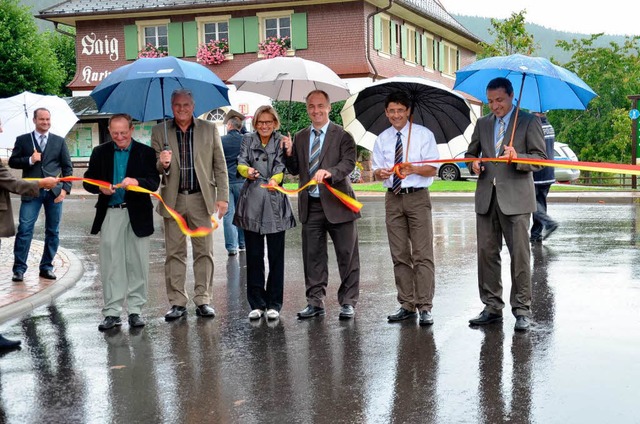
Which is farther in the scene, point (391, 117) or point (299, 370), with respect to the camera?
point (391, 117)

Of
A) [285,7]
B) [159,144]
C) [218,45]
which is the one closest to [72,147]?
[218,45]

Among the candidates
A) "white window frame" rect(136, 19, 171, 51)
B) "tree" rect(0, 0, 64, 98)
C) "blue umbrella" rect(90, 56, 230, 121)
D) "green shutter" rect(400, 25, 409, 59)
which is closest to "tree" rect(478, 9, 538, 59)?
"green shutter" rect(400, 25, 409, 59)

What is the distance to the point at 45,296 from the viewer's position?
367 inches

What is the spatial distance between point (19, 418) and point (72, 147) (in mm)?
37120

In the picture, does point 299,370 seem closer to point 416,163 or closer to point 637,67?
point 416,163

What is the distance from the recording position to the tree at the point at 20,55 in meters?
48.3

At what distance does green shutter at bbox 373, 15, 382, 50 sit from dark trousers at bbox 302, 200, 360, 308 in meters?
29.7

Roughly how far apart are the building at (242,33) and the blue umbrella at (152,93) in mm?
26791

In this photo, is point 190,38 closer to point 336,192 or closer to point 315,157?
point 315,157

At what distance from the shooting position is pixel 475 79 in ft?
26.1

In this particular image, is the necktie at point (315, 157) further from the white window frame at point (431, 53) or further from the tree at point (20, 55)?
the tree at point (20, 55)

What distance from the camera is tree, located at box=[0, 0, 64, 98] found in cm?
4834

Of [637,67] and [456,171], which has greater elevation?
[637,67]

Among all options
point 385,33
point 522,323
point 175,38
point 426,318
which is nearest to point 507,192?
point 522,323
